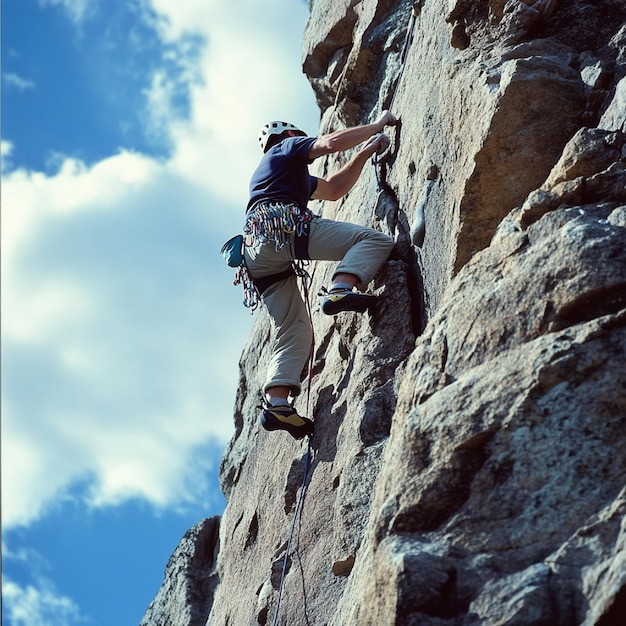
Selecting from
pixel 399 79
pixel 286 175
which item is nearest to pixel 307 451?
pixel 286 175

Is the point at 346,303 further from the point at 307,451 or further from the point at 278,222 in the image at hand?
the point at 307,451

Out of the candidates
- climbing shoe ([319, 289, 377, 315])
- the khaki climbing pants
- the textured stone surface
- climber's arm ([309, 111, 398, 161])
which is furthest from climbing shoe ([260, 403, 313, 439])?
the textured stone surface

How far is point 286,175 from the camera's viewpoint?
7875 millimetres

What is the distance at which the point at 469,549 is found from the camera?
4285 millimetres

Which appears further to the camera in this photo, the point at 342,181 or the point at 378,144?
the point at 342,181

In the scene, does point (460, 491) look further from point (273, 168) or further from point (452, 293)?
point (273, 168)

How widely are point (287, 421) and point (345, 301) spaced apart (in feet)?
3.41

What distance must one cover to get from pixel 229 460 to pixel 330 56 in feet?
14.5

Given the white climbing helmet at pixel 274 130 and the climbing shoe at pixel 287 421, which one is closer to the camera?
the climbing shoe at pixel 287 421

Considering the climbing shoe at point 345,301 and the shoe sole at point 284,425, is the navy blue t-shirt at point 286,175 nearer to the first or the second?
the climbing shoe at point 345,301

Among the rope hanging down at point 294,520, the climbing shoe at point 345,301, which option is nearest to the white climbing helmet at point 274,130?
the climbing shoe at point 345,301

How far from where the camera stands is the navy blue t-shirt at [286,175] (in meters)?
7.84

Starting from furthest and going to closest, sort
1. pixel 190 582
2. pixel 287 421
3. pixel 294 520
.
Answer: pixel 190 582
pixel 287 421
pixel 294 520

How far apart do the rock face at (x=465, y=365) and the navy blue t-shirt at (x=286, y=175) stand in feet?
2.19
